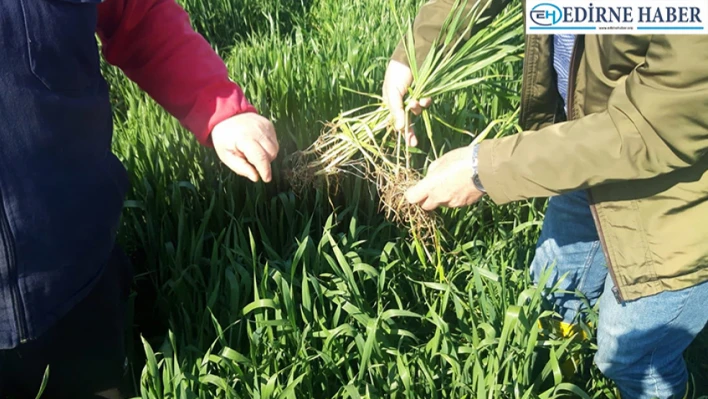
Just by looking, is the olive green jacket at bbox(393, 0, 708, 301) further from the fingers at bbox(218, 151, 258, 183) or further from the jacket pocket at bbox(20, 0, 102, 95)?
the jacket pocket at bbox(20, 0, 102, 95)

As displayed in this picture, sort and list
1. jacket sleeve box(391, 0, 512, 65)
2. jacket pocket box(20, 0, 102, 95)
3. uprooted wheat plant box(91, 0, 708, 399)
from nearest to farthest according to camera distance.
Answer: jacket pocket box(20, 0, 102, 95) < uprooted wheat plant box(91, 0, 708, 399) < jacket sleeve box(391, 0, 512, 65)

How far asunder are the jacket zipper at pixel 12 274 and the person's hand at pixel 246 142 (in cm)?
45

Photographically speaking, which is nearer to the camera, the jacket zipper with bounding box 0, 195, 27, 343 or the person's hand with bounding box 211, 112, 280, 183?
the jacket zipper with bounding box 0, 195, 27, 343

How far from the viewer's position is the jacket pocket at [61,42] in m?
0.97

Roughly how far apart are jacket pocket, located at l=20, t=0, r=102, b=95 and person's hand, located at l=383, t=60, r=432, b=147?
2.57 feet

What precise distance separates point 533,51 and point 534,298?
561 mm

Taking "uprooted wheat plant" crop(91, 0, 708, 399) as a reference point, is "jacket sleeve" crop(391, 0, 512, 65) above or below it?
above

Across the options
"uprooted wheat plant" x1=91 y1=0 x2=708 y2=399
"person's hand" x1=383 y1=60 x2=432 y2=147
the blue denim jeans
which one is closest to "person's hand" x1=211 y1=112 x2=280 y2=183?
"uprooted wheat plant" x1=91 y1=0 x2=708 y2=399

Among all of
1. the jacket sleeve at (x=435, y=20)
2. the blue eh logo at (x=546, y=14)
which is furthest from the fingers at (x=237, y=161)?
the blue eh logo at (x=546, y=14)

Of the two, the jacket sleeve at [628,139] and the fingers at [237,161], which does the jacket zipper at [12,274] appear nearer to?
the fingers at [237,161]

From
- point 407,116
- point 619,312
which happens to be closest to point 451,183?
point 407,116

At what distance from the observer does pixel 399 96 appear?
5.45ft

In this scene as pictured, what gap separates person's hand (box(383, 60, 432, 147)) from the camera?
1653mm

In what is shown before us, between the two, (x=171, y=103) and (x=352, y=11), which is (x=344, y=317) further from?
(x=352, y=11)
